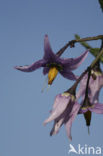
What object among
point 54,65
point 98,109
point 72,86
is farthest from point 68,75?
point 98,109

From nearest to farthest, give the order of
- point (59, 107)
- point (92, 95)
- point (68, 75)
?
1. point (59, 107)
2. point (92, 95)
3. point (68, 75)

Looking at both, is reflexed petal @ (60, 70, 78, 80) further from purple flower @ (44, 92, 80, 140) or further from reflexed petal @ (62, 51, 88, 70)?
purple flower @ (44, 92, 80, 140)

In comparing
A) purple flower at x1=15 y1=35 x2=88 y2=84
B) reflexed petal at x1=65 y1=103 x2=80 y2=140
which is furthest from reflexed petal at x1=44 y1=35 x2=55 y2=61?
reflexed petal at x1=65 y1=103 x2=80 y2=140

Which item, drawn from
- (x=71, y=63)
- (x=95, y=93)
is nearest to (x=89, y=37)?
(x=71, y=63)

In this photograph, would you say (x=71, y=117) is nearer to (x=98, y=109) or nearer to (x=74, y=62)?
(x=98, y=109)

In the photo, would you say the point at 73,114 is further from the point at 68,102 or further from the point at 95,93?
the point at 95,93

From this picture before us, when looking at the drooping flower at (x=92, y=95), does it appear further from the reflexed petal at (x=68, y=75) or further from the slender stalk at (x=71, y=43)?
the slender stalk at (x=71, y=43)
